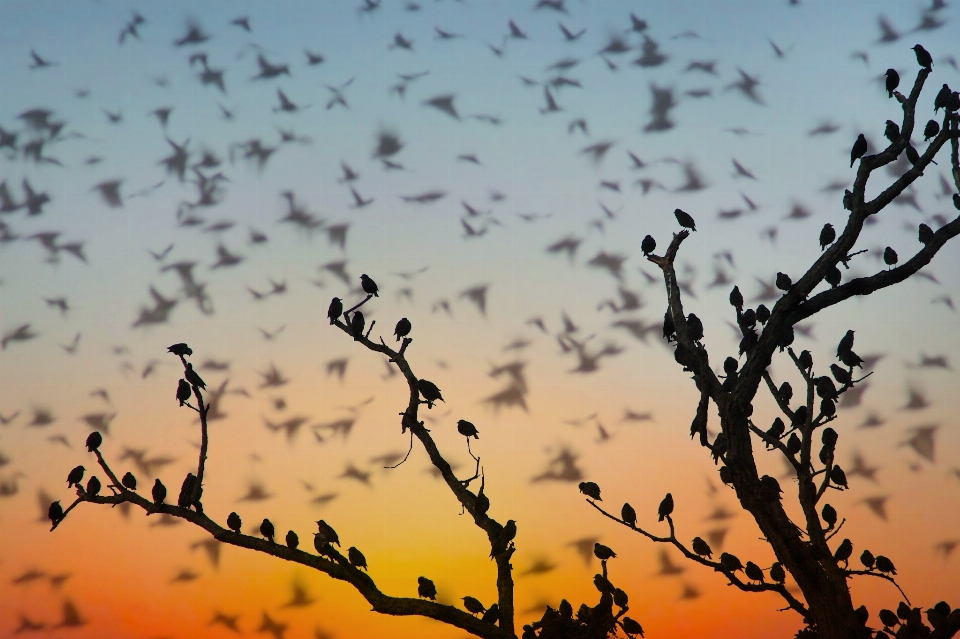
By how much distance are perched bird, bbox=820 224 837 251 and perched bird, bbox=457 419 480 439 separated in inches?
146

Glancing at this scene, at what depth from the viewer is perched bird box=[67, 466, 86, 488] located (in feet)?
21.9

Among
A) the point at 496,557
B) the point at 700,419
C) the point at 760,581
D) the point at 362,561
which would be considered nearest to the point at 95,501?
the point at 362,561

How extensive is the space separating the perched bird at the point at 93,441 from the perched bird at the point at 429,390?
2.74m

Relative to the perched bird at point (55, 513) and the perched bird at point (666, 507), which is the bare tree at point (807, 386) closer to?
the perched bird at point (666, 507)

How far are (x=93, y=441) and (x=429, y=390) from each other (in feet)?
9.39

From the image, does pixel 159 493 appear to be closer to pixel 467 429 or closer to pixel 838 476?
pixel 467 429

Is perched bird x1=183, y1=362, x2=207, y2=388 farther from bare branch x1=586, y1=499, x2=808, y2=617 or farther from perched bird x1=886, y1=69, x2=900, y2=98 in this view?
perched bird x1=886, y1=69, x2=900, y2=98

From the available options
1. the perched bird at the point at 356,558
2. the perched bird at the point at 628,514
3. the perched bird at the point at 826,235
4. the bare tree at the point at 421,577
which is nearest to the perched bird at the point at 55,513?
the bare tree at the point at 421,577

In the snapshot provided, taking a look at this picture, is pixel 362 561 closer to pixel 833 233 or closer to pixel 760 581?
pixel 760 581

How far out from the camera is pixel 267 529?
7371mm

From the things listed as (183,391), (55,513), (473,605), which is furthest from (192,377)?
(473,605)

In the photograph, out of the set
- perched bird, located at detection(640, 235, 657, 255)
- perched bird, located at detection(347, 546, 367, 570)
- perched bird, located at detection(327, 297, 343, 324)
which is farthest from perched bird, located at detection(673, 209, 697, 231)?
perched bird, located at detection(347, 546, 367, 570)

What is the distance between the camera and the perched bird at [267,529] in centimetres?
733

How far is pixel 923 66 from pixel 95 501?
789 centimetres
